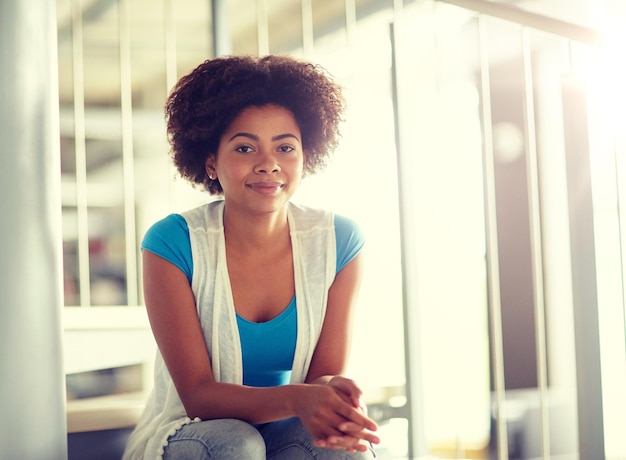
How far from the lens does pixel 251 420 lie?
1385 mm

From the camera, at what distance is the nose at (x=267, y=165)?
1496 mm

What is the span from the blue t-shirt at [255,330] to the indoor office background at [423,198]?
28 centimetres

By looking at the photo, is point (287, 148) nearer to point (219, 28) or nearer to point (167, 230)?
point (167, 230)

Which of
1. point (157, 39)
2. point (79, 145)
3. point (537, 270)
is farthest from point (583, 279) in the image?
point (157, 39)

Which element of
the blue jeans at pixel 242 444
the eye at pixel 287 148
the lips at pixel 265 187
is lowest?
the blue jeans at pixel 242 444

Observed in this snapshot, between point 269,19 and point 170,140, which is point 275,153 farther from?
point 269,19

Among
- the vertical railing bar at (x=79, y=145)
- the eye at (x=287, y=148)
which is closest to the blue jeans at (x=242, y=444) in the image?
the eye at (x=287, y=148)

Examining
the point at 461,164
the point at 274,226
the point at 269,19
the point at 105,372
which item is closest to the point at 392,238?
the point at 461,164

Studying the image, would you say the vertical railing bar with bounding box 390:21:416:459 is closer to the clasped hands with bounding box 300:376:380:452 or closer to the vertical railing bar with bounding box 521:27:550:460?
the vertical railing bar with bounding box 521:27:550:460

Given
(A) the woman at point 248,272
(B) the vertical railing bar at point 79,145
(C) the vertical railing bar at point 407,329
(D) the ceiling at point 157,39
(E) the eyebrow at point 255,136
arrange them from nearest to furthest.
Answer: (A) the woman at point 248,272
(E) the eyebrow at point 255,136
(C) the vertical railing bar at point 407,329
(B) the vertical railing bar at point 79,145
(D) the ceiling at point 157,39

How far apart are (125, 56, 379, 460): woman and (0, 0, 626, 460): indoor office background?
0.23 meters

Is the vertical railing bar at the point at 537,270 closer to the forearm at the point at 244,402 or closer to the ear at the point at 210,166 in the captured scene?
the forearm at the point at 244,402

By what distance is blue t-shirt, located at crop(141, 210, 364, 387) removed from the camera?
1.50 metres

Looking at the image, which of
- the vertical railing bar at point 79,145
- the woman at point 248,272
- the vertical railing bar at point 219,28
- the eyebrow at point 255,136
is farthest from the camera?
the vertical railing bar at point 219,28
